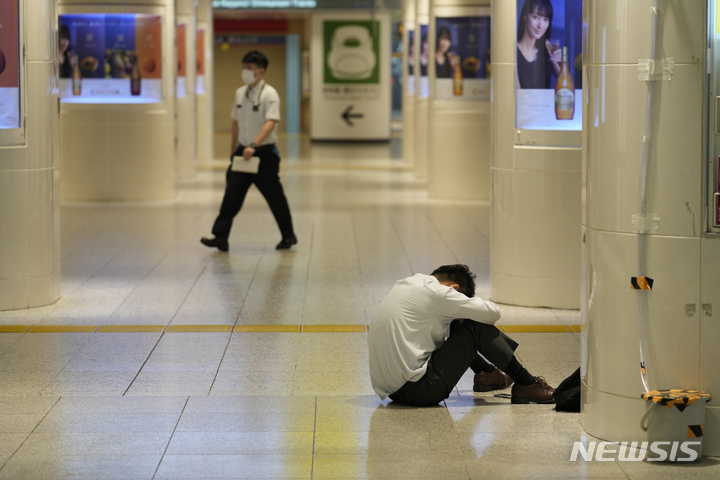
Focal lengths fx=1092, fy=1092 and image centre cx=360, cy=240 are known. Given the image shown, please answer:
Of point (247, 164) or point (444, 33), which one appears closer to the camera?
point (247, 164)

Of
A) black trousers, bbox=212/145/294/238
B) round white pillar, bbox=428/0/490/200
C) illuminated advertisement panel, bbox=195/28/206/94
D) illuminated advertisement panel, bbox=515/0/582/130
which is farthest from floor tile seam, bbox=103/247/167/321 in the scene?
illuminated advertisement panel, bbox=195/28/206/94

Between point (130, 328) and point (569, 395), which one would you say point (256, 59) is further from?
point (569, 395)

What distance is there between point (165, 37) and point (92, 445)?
10.6 metres

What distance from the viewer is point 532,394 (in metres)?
5.17

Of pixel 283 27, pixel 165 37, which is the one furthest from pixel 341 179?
pixel 283 27

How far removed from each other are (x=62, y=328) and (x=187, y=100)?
484 inches

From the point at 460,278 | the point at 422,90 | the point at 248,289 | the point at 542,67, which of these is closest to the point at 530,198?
the point at 542,67

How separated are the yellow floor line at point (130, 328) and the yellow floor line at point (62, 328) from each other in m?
0.08

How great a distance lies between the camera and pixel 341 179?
18.4 m

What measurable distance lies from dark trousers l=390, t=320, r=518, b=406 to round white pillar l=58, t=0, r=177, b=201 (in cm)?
981

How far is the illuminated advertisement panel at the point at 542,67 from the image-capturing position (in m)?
7.55

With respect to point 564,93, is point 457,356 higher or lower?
lower

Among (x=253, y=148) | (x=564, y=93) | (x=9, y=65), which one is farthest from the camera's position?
(x=253, y=148)

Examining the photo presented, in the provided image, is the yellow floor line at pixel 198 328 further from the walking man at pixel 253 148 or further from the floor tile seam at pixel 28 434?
the walking man at pixel 253 148
